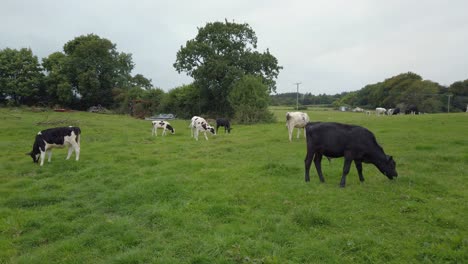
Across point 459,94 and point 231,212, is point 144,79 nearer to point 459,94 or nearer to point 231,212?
point 231,212

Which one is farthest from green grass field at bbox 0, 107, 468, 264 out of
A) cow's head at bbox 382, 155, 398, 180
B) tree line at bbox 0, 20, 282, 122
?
tree line at bbox 0, 20, 282, 122

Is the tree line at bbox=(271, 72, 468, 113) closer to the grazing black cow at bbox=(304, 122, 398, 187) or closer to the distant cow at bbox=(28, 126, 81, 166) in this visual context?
the grazing black cow at bbox=(304, 122, 398, 187)

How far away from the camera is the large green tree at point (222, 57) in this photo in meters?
45.2

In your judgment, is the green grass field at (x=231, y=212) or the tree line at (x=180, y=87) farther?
the tree line at (x=180, y=87)

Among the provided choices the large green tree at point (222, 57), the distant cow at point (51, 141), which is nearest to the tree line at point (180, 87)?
the large green tree at point (222, 57)

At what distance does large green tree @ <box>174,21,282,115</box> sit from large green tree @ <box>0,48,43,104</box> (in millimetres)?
28012

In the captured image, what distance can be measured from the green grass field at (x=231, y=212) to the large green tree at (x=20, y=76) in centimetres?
4920

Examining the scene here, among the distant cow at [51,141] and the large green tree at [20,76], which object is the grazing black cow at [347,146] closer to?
the distant cow at [51,141]

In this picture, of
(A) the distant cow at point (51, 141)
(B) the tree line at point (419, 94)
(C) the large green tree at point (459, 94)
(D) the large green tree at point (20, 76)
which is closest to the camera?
(A) the distant cow at point (51, 141)

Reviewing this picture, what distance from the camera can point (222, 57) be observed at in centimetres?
4534

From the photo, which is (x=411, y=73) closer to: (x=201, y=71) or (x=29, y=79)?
(x=201, y=71)

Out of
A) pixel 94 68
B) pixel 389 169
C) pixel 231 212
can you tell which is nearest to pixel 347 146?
pixel 389 169

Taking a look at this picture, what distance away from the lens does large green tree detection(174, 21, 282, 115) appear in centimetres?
4522

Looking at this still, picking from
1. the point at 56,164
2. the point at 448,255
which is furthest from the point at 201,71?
the point at 448,255
